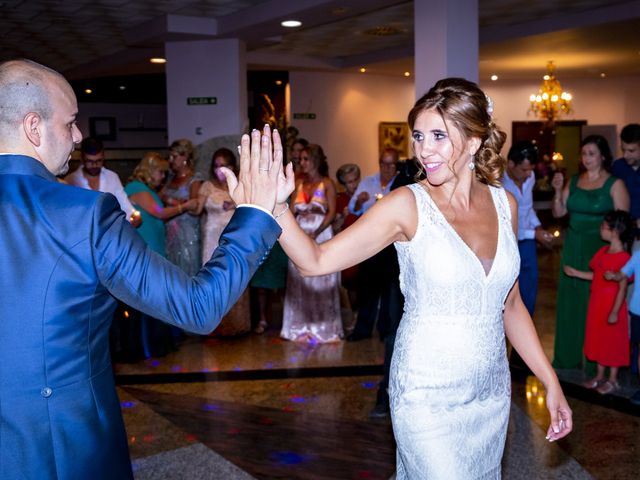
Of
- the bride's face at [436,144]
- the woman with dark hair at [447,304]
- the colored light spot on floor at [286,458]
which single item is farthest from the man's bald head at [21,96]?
the colored light spot on floor at [286,458]

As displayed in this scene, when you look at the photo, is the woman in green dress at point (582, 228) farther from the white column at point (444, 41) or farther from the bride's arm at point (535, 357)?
the bride's arm at point (535, 357)

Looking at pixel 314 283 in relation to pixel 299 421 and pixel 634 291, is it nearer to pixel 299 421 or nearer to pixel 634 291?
pixel 299 421

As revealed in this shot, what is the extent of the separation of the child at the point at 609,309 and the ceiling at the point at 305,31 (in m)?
3.65

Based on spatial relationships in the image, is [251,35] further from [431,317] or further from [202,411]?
[431,317]

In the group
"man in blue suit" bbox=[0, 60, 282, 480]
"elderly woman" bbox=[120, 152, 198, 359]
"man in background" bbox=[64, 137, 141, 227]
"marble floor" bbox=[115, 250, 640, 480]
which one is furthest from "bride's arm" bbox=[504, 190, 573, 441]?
"elderly woman" bbox=[120, 152, 198, 359]

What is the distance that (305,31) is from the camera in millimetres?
10492

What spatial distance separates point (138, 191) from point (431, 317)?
4.32 metres

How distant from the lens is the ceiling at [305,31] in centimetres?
845

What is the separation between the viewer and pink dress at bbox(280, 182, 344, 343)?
6598mm

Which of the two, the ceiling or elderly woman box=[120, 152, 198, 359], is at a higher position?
the ceiling

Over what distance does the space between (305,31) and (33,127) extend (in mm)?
9308

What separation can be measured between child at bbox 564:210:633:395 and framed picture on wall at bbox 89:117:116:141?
16.5 meters

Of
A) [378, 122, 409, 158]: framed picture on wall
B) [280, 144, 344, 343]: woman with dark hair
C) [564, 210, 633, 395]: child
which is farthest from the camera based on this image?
[378, 122, 409, 158]: framed picture on wall

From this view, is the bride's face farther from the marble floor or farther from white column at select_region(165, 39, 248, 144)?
white column at select_region(165, 39, 248, 144)
